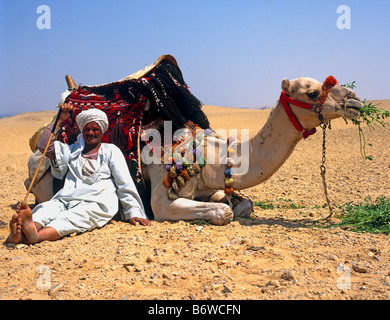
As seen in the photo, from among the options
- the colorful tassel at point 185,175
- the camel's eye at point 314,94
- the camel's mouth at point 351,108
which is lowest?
the colorful tassel at point 185,175

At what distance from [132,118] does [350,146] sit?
28.6 feet

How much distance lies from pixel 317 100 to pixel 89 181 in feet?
9.28

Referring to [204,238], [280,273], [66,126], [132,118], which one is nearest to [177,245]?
[204,238]

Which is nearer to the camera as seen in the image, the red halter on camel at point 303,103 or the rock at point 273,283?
the rock at point 273,283

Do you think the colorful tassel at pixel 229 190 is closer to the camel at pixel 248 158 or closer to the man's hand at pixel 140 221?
the camel at pixel 248 158

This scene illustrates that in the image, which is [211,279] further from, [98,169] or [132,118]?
[132,118]

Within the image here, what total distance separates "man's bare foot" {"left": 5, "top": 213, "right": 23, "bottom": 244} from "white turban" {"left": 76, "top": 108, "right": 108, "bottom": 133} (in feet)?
4.96

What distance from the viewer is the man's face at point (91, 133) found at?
5355 mm

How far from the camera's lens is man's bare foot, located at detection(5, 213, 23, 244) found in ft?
14.2

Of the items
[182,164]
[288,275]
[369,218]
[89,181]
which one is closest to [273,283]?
[288,275]

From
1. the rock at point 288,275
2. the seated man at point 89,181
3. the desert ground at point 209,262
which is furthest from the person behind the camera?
the seated man at point 89,181

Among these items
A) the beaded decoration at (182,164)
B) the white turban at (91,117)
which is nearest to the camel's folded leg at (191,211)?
the beaded decoration at (182,164)

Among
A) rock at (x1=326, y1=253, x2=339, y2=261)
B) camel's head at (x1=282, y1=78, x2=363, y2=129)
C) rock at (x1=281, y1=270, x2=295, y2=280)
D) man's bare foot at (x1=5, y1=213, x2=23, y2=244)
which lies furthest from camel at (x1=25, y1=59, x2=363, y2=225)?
rock at (x1=281, y1=270, x2=295, y2=280)

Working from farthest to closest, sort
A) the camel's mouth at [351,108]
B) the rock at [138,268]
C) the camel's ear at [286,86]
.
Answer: the camel's ear at [286,86], the camel's mouth at [351,108], the rock at [138,268]
